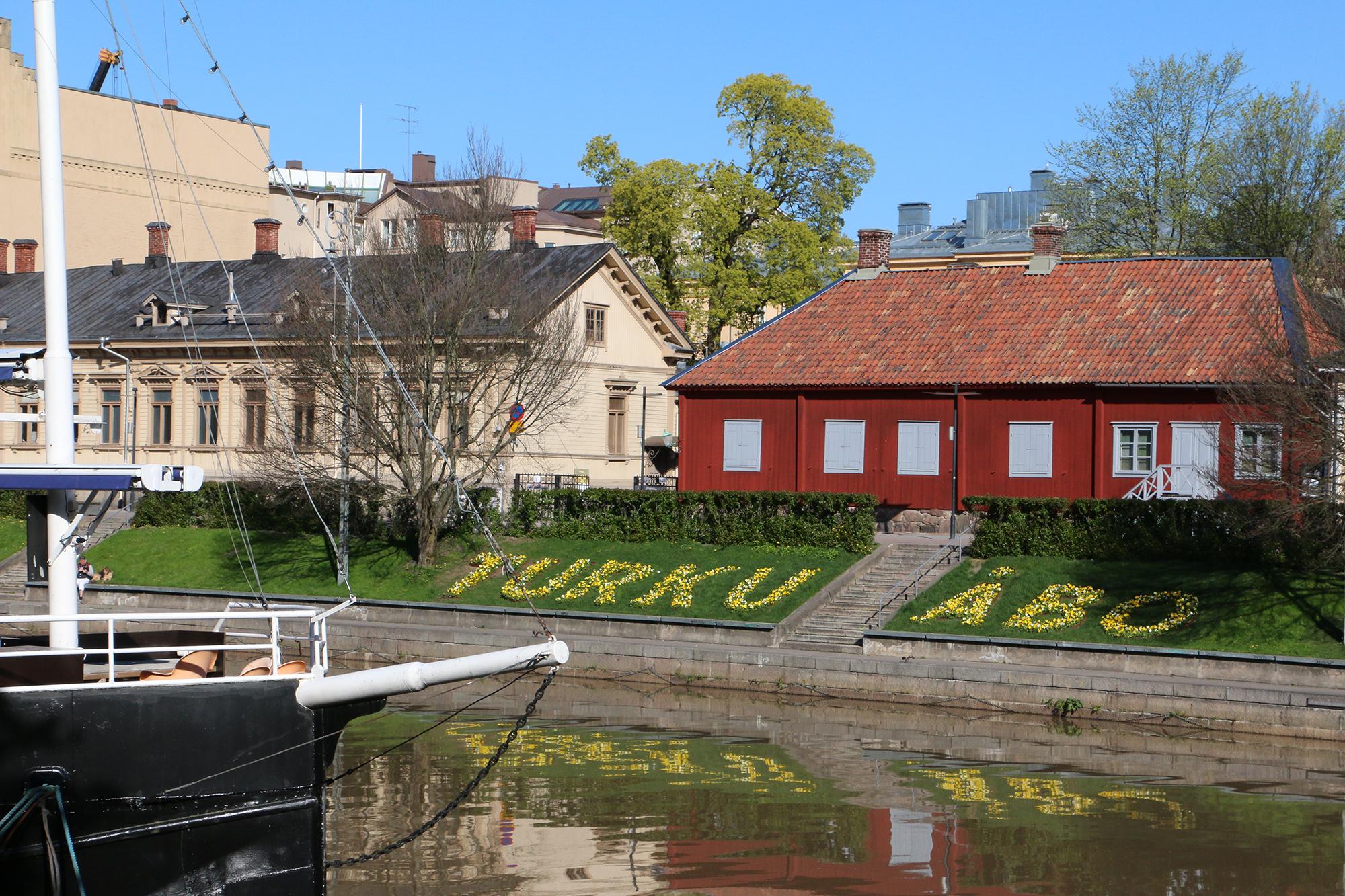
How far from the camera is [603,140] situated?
6012 cm

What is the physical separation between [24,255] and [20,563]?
911 inches

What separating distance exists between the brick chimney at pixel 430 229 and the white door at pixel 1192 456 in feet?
61.1

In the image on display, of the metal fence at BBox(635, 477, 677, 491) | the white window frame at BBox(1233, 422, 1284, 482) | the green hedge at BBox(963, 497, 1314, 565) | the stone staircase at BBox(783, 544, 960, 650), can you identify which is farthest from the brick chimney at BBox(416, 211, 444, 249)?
the white window frame at BBox(1233, 422, 1284, 482)

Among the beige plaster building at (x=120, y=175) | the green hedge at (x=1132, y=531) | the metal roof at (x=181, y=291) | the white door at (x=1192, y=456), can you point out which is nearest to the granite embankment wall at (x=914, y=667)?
the green hedge at (x=1132, y=531)

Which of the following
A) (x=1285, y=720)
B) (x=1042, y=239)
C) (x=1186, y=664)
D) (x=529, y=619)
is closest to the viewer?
(x=1285, y=720)

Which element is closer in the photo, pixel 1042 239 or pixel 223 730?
pixel 223 730

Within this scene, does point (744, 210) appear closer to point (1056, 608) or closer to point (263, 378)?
point (263, 378)

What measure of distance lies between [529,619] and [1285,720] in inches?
609

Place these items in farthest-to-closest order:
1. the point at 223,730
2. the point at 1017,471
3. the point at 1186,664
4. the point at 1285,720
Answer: the point at 1017,471
the point at 1186,664
the point at 1285,720
the point at 223,730

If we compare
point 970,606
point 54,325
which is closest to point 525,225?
point 970,606

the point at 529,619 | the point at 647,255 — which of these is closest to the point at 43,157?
the point at 529,619

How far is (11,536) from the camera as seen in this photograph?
46344mm

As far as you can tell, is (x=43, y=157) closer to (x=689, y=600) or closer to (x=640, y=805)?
(x=640, y=805)

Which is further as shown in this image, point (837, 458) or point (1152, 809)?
point (837, 458)
